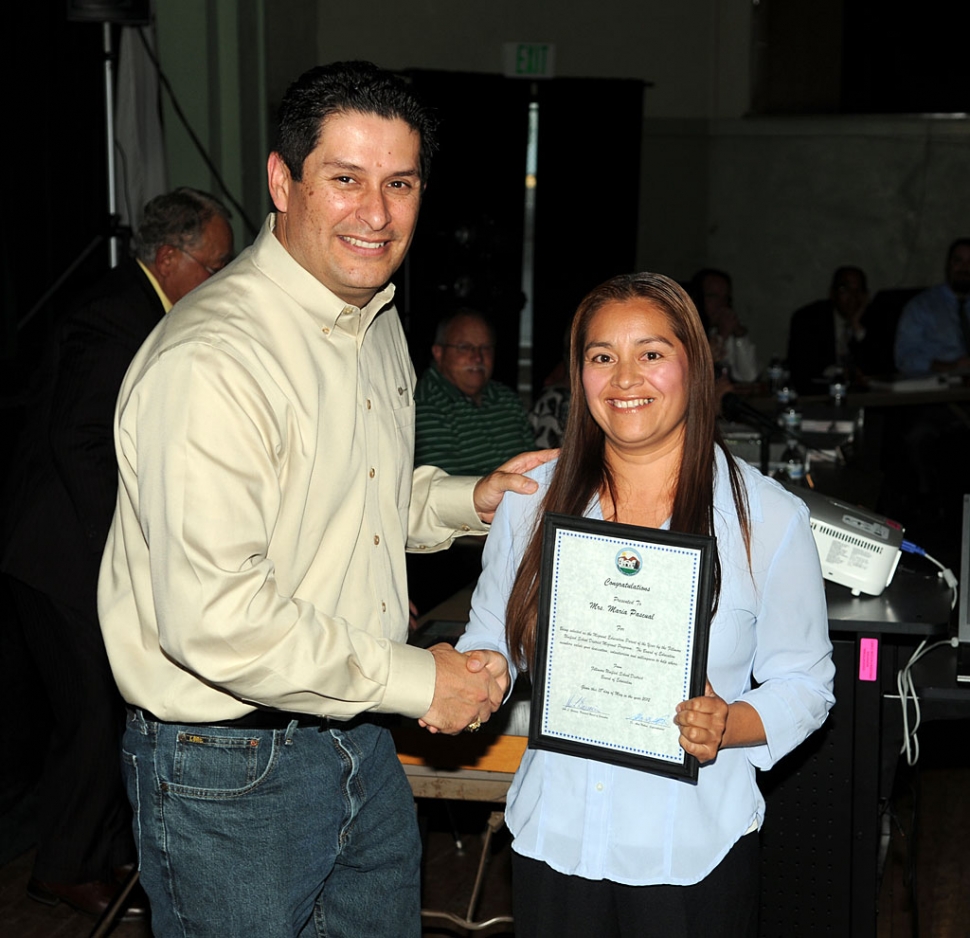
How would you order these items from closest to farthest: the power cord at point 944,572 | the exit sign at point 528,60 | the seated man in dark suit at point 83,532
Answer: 1. the power cord at point 944,572
2. the seated man in dark suit at point 83,532
3. the exit sign at point 528,60

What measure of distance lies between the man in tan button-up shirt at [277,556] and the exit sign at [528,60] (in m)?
8.01

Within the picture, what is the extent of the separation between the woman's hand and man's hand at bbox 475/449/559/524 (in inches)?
17.6

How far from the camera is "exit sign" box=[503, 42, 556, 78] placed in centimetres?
942

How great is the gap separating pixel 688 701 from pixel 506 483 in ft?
1.72

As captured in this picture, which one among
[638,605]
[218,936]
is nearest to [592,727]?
[638,605]

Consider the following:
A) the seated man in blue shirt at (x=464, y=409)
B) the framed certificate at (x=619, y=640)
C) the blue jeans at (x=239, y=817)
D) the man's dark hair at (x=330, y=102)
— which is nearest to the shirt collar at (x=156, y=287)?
the seated man in blue shirt at (x=464, y=409)

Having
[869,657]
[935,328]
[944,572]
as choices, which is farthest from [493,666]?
[935,328]

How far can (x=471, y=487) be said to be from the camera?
217 cm

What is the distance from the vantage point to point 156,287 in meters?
3.22

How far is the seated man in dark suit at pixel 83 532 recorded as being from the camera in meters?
2.99
